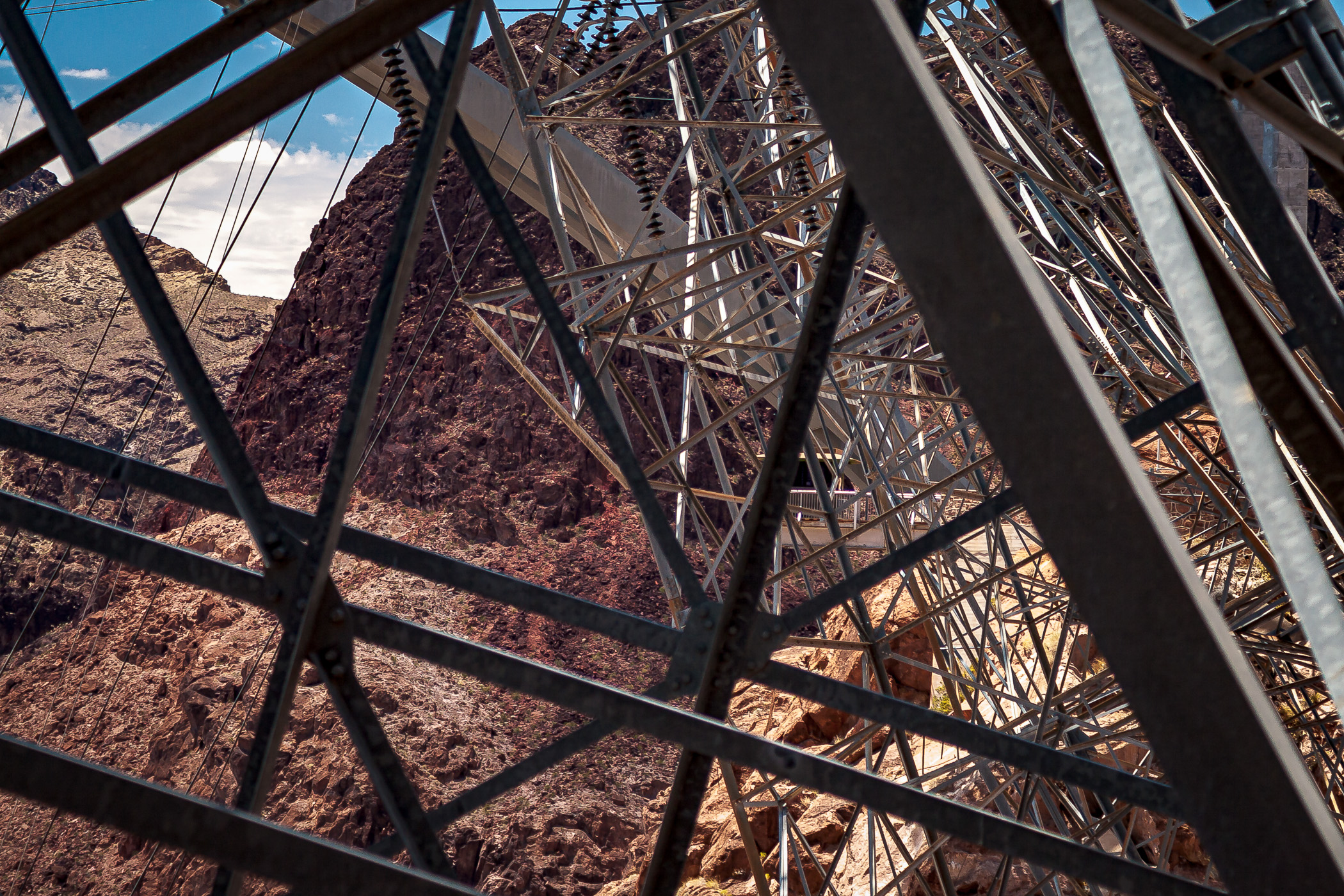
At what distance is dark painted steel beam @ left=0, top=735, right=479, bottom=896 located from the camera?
4.00 feet

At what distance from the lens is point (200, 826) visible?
124 centimetres

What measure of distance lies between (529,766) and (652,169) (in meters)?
29.2

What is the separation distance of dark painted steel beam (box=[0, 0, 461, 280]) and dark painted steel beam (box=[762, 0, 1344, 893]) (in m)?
0.66

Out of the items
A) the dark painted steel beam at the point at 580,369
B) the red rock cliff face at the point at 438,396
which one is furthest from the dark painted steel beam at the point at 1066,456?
the red rock cliff face at the point at 438,396

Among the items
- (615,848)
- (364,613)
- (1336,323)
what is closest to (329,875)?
(364,613)

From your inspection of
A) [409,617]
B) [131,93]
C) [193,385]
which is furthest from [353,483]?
[409,617]

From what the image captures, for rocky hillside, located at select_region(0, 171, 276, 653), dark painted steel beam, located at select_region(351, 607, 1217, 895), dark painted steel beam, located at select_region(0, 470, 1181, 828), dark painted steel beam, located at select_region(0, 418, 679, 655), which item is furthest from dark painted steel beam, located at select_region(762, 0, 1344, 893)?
rocky hillside, located at select_region(0, 171, 276, 653)

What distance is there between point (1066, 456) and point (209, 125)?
1.42m

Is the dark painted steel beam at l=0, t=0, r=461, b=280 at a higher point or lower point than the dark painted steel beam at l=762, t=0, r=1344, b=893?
higher

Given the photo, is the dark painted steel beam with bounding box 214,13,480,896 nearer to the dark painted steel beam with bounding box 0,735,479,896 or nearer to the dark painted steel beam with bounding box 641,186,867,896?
the dark painted steel beam with bounding box 0,735,479,896

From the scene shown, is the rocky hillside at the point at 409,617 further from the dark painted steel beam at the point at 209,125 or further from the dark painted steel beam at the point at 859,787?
the dark painted steel beam at the point at 859,787

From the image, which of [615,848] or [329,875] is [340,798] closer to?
[615,848]

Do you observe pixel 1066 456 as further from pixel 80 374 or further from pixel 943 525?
pixel 80 374

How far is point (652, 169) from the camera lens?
29.8 meters
